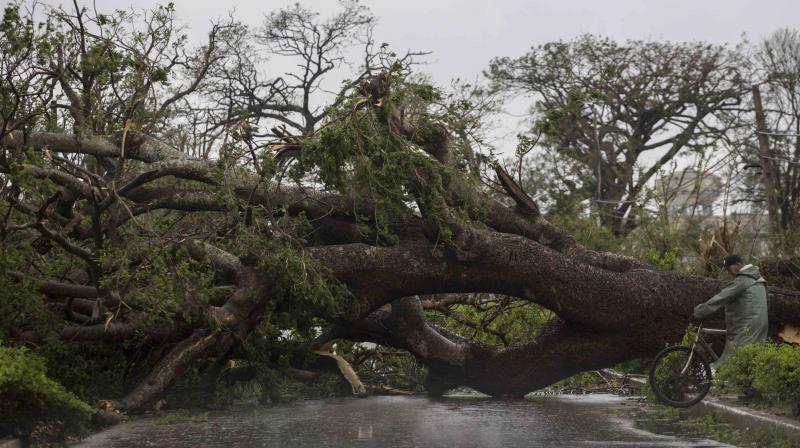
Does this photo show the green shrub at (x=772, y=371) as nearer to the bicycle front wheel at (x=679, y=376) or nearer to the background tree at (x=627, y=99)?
the bicycle front wheel at (x=679, y=376)

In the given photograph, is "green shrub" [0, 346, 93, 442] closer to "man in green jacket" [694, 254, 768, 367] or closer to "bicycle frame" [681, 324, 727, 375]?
"bicycle frame" [681, 324, 727, 375]

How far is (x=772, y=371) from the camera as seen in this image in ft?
33.0

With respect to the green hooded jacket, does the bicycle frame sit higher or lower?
lower

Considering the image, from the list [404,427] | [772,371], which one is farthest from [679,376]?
[404,427]

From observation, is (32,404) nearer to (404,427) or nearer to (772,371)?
(404,427)

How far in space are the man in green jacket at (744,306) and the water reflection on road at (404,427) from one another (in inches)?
64.1

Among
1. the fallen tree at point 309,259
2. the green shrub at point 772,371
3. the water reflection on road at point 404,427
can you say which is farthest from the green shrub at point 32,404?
the green shrub at point 772,371

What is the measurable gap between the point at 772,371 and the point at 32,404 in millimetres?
6467

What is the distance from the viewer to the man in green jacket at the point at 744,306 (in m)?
12.7

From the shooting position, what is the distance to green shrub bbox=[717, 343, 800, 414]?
992cm

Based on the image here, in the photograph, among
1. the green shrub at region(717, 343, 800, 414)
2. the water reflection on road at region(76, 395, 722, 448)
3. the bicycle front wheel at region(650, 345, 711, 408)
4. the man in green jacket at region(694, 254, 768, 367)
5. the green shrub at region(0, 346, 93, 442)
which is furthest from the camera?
the bicycle front wheel at region(650, 345, 711, 408)

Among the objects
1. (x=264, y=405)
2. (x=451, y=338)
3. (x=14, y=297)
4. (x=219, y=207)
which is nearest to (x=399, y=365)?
(x=451, y=338)

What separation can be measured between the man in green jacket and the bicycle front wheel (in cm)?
39

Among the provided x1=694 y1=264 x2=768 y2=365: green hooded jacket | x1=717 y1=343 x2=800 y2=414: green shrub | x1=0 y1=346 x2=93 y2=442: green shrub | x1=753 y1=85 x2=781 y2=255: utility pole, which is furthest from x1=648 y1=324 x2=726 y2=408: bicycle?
x1=753 y1=85 x2=781 y2=255: utility pole
